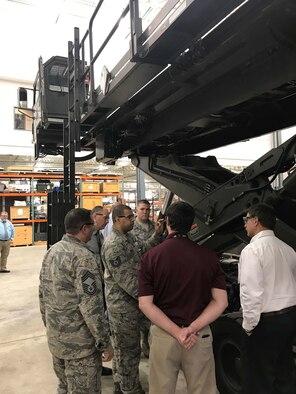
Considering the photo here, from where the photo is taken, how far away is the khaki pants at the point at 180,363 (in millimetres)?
2270

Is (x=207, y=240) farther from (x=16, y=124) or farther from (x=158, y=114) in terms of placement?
(x=16, y=124)

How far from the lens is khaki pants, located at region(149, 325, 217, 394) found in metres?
2.27

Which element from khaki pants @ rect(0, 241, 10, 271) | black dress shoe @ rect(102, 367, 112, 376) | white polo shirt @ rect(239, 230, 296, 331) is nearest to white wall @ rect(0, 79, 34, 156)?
khaki pants @ rect(0, 241, 10, 271)

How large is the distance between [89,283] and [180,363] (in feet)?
2.65

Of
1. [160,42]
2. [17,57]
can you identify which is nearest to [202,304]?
[160,42]

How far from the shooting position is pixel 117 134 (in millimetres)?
4734

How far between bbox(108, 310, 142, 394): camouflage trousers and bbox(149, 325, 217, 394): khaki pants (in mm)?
999

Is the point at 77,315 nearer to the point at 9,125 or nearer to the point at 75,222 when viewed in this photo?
the point at 75,222

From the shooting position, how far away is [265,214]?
2773 millimetres

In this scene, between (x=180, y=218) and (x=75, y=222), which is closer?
(x=180, y=218)

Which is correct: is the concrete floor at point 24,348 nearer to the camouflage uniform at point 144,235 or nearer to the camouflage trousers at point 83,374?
the camouflage uniform at point 144,235

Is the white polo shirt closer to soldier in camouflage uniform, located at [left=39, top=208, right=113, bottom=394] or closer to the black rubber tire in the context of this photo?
the black rubber tire

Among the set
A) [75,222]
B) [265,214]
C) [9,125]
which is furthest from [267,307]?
[9,125]

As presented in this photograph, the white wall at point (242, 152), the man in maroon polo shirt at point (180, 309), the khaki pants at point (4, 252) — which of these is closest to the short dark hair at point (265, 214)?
the man in maroon polo shirt at point (180, 309)
